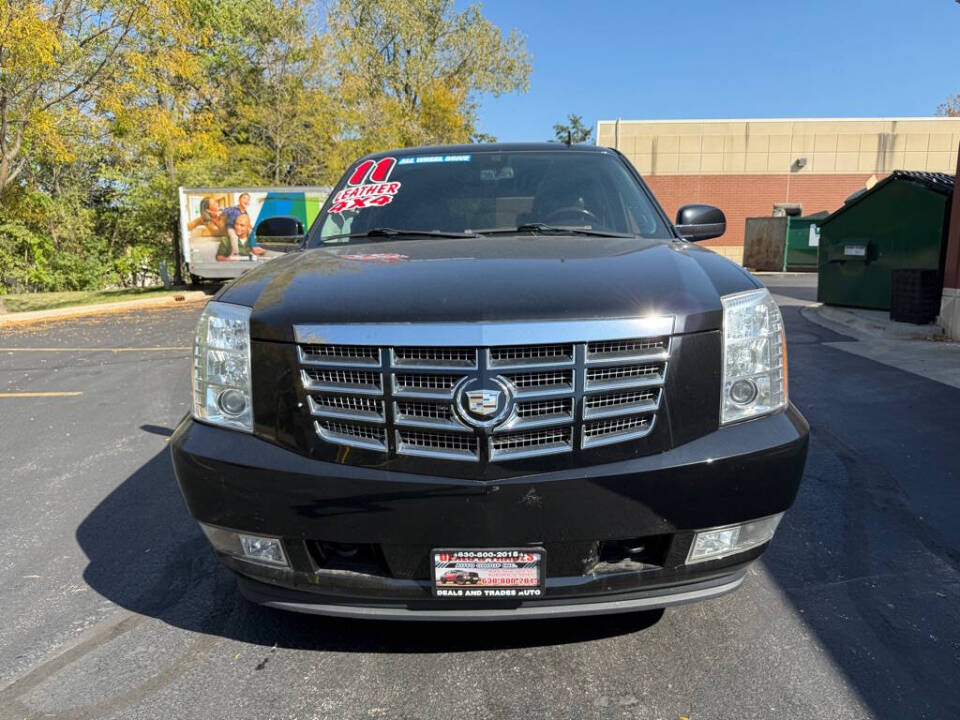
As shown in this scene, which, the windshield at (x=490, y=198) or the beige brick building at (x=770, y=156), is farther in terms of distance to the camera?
the beige brick building at (x=770, y=156)

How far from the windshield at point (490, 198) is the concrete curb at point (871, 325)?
7.16 meters

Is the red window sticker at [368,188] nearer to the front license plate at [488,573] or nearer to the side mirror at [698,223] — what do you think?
the side mirror at [698,223]

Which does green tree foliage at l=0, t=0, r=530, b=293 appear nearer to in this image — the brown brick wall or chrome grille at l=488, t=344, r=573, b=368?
the brown brick wall

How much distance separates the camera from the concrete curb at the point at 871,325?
904cm

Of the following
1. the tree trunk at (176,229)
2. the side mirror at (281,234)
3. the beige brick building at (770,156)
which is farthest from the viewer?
the beige brick building at (770,156)

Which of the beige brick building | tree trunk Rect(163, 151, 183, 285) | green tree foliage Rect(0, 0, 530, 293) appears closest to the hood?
green tree foliage Rect(0, 0, 530, 293)

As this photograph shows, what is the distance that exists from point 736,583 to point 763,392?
638 millimetres

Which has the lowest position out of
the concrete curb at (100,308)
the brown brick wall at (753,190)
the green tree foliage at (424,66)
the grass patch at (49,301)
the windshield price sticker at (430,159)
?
the grass patch at (49,301)

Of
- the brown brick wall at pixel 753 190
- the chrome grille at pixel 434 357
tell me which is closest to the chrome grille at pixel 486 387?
the chrome grille at pixel 434 357

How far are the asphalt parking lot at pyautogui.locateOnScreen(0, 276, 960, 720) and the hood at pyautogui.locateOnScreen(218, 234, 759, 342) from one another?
1.16m

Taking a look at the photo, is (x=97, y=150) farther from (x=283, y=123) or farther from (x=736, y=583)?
(x=736, y=583)

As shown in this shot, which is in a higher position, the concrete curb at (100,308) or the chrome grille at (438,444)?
the chrome grille at (438,444)

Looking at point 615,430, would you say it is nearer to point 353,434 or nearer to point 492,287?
point 492,287

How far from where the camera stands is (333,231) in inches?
136
